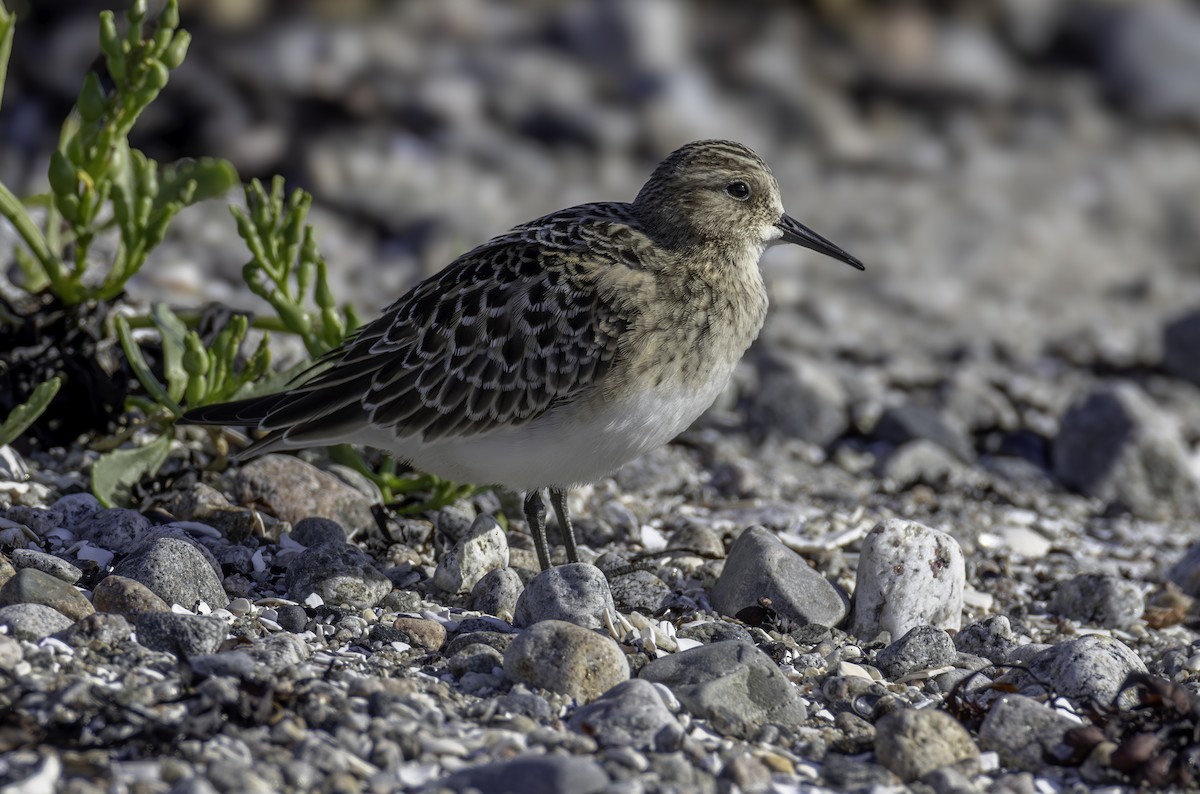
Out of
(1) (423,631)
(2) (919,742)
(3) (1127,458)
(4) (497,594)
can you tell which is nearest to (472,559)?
(4) (497,594)

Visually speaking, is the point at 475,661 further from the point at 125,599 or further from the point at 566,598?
the point at 125,599

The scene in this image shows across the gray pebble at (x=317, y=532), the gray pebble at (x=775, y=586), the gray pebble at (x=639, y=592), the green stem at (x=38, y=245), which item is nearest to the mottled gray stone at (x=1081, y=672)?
the gray pebble at (x=775, y=586)

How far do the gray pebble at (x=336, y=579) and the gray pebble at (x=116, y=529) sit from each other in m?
0.56

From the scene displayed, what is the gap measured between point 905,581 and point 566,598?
50.1 inches

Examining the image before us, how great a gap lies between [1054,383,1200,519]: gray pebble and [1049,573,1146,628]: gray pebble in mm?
1515

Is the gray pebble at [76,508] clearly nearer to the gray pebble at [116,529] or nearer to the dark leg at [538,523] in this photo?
the gray pebble at [116,529]

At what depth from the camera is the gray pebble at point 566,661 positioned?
14.1ft

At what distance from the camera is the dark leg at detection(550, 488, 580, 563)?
5629 millimetres

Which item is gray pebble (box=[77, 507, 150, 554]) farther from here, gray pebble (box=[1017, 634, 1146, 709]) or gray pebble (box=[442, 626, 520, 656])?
gray pebble (box=[1017, 634, 1146, 709])

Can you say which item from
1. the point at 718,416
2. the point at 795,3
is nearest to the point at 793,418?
the point at 718,416

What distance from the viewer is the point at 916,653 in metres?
4.91

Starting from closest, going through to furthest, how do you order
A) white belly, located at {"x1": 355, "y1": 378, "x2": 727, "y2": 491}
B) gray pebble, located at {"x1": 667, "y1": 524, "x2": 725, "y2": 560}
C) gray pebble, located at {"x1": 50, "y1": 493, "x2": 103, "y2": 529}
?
white belly, located at {"x1": 355, "y1": 378, "x2": 727, "y2": 491} < gray pebble, located at {"x1": 50, "y1": 493, "x2": 103, "y2": 529} < gray pebble, located at {"x1": 667, "y1": 524, "x2": 725, "y2": 560}

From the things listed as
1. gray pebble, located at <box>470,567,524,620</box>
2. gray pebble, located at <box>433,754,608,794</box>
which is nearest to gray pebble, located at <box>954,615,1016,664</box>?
gray pebble, located at <box>470,567,524,620</box>

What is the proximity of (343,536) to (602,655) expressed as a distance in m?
1.54
